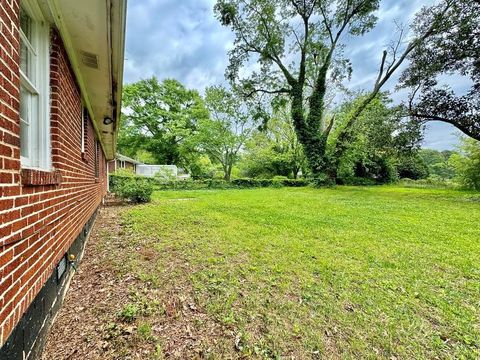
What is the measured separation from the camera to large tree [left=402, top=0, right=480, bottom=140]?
10.7 metres

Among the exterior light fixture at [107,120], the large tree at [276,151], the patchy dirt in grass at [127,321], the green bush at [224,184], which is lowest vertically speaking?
the patchy dirt in grass at [127,321]

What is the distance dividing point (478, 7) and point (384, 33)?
5.21 metres

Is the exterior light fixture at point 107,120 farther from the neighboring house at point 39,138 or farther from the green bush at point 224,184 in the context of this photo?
the green bush at point 224,184

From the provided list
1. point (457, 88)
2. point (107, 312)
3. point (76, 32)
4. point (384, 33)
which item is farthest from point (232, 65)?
point (107, 312)

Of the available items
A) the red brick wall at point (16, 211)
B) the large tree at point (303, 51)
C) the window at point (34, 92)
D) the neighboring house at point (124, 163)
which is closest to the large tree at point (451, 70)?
the large tree at point (303, 51)

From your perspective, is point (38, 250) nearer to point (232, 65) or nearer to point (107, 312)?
point (107, 312)

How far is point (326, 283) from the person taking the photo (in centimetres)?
298

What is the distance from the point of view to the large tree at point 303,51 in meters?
14.9

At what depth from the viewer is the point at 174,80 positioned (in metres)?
27.6

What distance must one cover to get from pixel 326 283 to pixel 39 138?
11.8 feet

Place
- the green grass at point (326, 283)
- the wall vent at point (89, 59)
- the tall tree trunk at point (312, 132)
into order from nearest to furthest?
the green grass at point (326, 283) → the wall vent at point (89, 59) → the tall tree trunk at point (312, 132)

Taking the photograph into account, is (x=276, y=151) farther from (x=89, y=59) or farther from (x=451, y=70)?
(x=89, y=59)

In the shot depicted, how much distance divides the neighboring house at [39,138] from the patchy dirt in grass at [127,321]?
0.70 ft

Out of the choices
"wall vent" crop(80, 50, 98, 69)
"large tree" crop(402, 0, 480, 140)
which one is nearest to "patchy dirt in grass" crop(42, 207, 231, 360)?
"wall vent" crop(80, 50, 98, 69)
